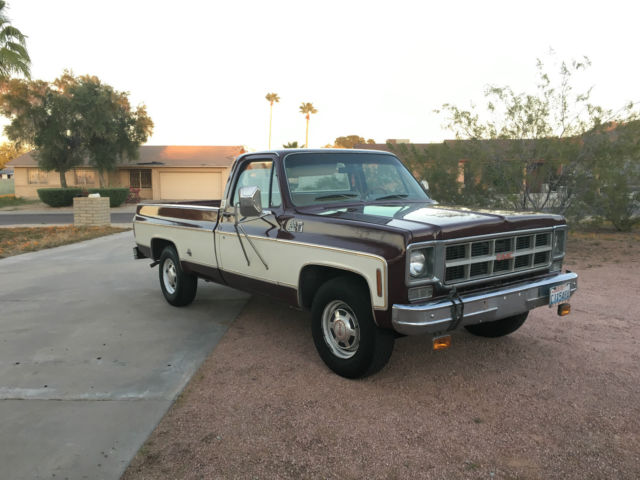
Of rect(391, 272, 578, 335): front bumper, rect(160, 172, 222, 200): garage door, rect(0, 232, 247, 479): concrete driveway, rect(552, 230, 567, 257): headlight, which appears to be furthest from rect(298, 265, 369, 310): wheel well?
rect(160, 172, 222, 200): garage door

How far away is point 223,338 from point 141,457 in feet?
7.38

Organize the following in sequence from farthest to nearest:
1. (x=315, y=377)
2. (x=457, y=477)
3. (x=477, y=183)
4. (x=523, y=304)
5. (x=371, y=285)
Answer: (x=477, y=183) < (x=315, y=377) < (x=523, y=304) < (x=371, y=285) < (x=457, y=477)

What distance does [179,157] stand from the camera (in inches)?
1539

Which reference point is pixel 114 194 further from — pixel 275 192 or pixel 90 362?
pixel 275 192

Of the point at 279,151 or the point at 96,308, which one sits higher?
the point at 279,151

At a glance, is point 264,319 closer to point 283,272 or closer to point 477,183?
point 283,272

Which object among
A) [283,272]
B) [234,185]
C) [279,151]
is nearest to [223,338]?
[283,272]

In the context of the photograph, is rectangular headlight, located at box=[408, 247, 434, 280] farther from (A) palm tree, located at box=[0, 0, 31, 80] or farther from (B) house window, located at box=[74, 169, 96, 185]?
(B) house window, located at box=[74, 169, 96, 185]

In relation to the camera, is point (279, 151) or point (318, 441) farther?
point (279, 151)

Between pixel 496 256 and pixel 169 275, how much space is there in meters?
4.37

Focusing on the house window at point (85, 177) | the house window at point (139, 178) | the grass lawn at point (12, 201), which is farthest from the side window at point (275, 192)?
the house window at point (85, 177)

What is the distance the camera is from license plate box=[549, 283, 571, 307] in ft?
13.7

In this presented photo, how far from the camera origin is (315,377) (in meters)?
4.27

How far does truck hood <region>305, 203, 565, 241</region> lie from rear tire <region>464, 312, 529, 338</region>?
1127 mm
